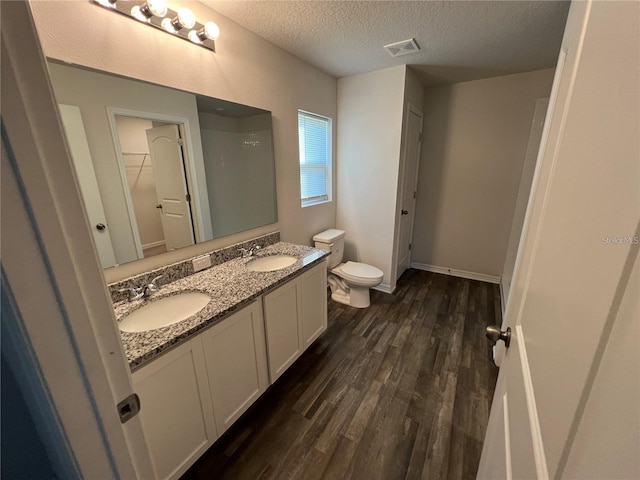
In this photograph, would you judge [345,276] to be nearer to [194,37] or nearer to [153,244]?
[153,244]

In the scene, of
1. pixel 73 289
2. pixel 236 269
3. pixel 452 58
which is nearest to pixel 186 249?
pixel 236 269

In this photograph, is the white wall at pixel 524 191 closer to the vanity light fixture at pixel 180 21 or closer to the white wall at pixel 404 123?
the white wall at pixel 404 123

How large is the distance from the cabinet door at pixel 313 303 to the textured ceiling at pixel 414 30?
1623mm

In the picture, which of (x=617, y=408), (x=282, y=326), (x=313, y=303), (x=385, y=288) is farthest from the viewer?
(x=385, y=288)

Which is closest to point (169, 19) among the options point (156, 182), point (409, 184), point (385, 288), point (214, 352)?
point (156, 182)

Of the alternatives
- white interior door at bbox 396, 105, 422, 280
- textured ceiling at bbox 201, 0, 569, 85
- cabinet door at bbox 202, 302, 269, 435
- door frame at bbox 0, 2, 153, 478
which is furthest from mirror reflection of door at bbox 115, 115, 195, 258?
white interior door at bbox 396, 105, 422, 280

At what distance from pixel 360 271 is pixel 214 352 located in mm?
1719

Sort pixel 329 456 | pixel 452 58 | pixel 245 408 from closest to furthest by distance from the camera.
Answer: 1. pixel 329 456
2. pixel 245 408
3. pixel 452 58

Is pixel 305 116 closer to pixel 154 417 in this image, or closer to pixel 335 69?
pixel 335 69

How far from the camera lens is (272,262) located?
198cm

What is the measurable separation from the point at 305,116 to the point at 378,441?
2.58 metres

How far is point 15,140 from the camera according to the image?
33cm

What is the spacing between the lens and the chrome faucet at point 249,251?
1.89 m

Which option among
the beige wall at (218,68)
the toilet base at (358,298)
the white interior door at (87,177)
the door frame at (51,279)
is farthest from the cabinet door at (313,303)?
the door frame at (51,279)
